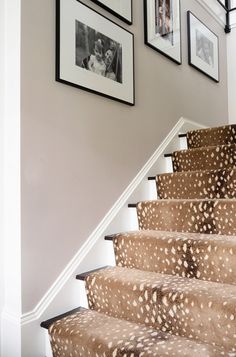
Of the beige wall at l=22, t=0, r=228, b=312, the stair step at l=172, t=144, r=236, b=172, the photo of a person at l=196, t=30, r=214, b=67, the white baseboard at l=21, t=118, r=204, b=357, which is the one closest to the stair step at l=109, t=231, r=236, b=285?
the white baseboard at l=21, t=118, r=204, b=357

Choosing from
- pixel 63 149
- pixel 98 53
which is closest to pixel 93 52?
pixel 98 53

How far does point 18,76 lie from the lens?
4.46ft

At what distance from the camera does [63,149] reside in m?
1.55

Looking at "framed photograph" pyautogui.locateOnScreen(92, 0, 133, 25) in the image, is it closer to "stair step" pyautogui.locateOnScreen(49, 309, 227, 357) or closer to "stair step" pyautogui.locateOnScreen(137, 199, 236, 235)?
"stair step" pyautogui.locateOnScreen(137, 199, 236, 235)

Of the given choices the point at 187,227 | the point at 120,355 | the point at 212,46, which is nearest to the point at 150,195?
the point at 187,227

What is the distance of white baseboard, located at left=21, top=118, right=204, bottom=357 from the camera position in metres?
1.38

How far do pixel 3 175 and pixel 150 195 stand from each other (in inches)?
40.9

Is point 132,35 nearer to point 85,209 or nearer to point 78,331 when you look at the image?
point 85,209

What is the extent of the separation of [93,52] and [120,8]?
0.46m

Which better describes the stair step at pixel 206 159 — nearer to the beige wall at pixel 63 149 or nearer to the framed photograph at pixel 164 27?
the beige wall at pixel 63 149

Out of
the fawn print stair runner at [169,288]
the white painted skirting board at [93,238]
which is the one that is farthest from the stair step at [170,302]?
the white painted skirting board at [93,238]

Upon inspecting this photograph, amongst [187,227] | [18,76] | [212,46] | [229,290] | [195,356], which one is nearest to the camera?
[195,356]

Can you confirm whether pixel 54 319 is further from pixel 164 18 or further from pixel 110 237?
pixel 164 18

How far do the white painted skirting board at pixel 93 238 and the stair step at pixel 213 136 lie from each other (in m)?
0.14
